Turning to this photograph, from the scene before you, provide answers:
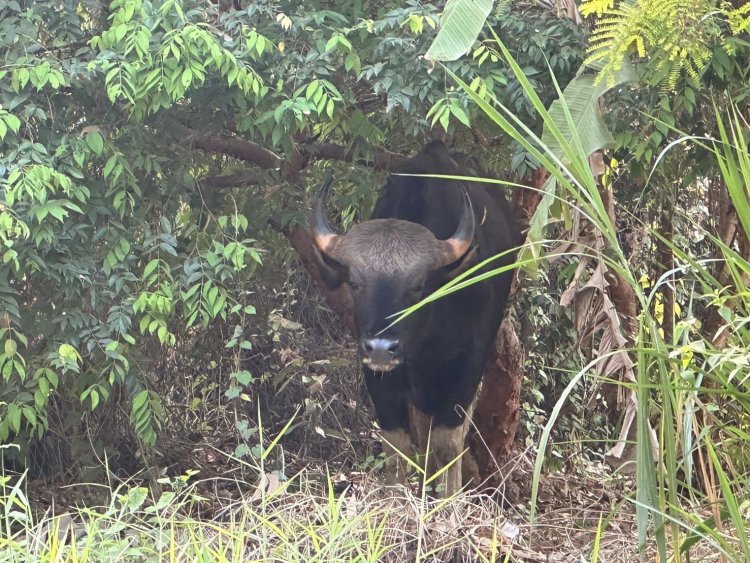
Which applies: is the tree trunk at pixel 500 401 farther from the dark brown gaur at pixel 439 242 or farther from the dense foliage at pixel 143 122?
the dense foliage at pixel 143 122

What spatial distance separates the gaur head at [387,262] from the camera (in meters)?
4.77

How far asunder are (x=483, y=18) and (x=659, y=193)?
8.87ft

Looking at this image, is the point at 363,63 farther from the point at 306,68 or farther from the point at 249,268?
the point at 249,268

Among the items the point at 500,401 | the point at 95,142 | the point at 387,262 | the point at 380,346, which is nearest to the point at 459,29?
the point at 95,142

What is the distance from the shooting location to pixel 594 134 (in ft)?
12.5

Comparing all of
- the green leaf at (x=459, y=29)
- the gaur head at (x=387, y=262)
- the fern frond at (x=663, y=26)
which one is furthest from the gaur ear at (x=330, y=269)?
the fern frond at (x=663, y=26)

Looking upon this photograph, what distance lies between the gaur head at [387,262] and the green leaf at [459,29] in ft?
5.06

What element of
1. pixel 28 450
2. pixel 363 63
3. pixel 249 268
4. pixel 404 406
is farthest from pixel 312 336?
pixel 363 63

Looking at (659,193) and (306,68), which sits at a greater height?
(306,68)

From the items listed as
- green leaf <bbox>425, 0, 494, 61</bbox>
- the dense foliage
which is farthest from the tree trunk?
green leaf <bbox>425, 0, 494, 61</bbox>

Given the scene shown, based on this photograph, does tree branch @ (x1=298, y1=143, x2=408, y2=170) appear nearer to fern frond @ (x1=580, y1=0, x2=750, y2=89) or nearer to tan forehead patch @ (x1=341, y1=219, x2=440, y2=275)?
tan forehead patch @ (x1=341, y1=219, x2=440, y2=275)

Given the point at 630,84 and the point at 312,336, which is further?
the point at 312,336

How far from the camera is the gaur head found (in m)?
4.77

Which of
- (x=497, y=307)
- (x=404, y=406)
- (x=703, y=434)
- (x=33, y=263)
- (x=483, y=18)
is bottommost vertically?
(x=404, y=406)
